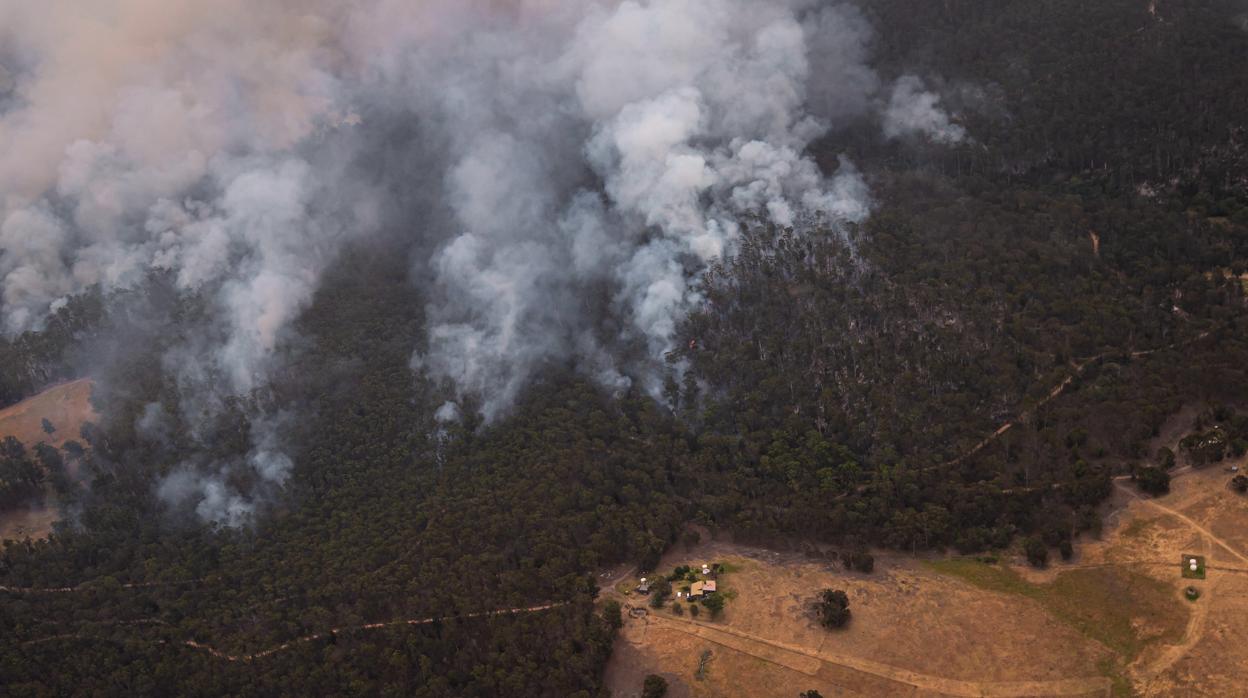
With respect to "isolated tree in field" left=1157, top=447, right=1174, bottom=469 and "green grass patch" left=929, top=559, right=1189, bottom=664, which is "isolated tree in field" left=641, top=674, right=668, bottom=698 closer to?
"green grass patch" left=929, top=559, right=1189, bottom=664

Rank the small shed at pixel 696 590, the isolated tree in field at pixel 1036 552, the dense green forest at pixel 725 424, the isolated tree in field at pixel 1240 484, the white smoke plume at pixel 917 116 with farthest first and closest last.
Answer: the white smoke plume at pixel 917 116 < the dense green forest at pixel 725 424 < the small shed at pixel 696 590 < the isolated tree in field at pixel 1240 484 < the isolated tree in field at pixel 1036 552

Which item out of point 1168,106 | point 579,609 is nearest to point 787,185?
point 1168,106

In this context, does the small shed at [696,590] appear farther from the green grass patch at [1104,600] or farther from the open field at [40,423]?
the open field at [40,423]

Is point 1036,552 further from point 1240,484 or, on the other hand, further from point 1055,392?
point 1055,392

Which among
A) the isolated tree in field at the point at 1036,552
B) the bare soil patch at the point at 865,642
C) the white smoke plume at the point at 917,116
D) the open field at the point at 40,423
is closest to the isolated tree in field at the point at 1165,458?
the isolated tree in field at the point at 1036,552

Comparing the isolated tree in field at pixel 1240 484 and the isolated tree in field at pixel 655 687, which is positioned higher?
the isolated tree in field at pixel 1240 484

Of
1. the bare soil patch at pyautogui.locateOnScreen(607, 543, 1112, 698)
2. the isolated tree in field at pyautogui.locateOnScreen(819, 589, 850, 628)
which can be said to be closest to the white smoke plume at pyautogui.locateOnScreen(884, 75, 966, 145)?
the bare soil patch at pyautogui.locateOnScreen(607, 543, 1112, 698)
